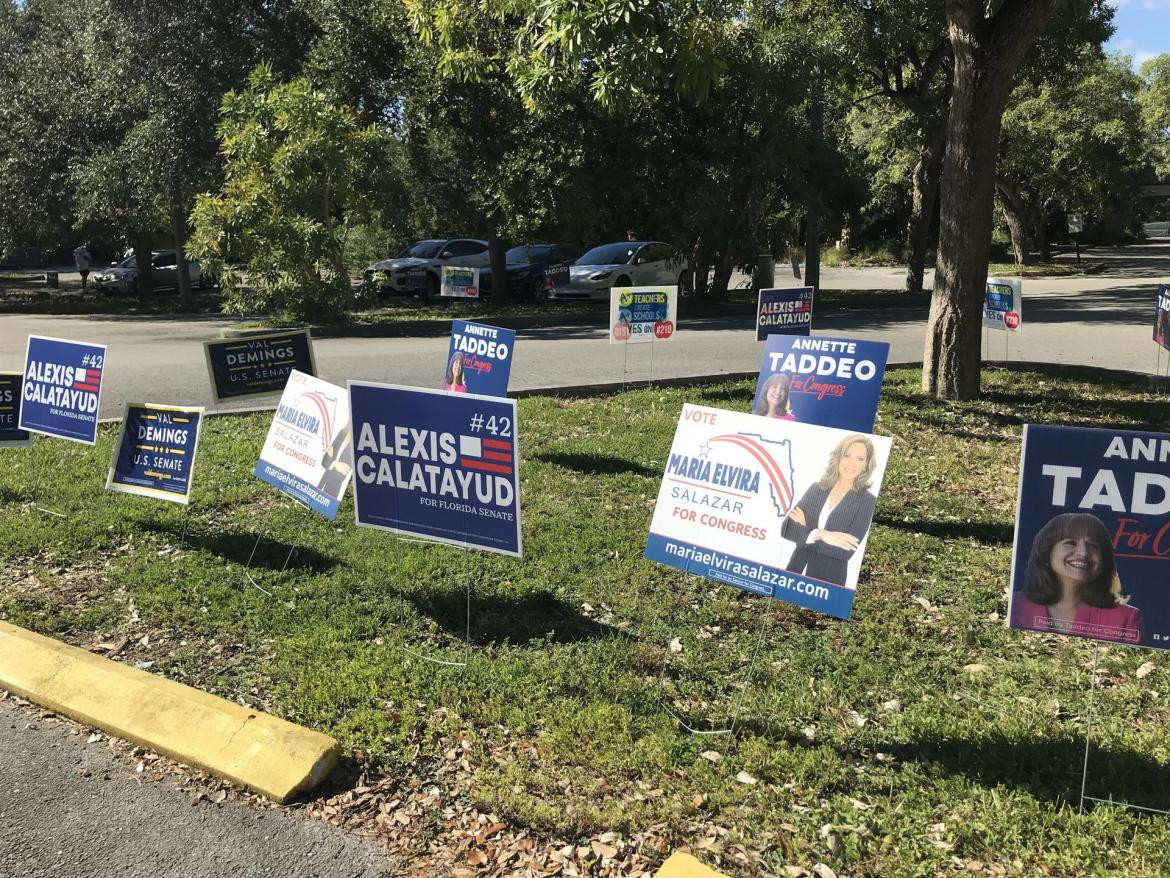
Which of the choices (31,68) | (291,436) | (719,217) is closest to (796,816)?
(291,436)

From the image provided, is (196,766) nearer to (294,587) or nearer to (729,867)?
(294,587)

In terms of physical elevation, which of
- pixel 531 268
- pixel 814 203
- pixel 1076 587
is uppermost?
pixel 814 203

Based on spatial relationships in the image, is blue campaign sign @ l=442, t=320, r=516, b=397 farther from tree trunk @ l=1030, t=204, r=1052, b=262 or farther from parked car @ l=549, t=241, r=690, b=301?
tree trunk @ l=1030, t=204, r=1052, b=262

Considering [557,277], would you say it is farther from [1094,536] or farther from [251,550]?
[1094,536]

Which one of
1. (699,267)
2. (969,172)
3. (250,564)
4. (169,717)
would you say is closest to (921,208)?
(699,267)

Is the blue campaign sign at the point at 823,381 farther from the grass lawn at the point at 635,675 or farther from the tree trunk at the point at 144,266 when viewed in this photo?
the tree trunk at the point at 144,266

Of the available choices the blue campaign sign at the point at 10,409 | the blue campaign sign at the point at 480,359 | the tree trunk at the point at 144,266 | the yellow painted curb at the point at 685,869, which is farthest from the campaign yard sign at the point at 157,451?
the tree trunk at the point at 144,266

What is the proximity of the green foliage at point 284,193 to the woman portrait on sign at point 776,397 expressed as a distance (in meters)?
12.2

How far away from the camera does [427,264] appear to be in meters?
24.6

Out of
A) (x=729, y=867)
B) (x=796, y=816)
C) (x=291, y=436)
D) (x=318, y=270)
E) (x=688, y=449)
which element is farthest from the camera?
(x=318, y=270)

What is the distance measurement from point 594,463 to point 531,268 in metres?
17.3

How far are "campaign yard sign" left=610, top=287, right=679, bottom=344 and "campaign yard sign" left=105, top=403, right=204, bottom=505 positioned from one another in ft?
18.8

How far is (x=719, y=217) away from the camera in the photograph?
20.3 meters

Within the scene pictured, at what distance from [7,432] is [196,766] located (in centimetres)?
431
